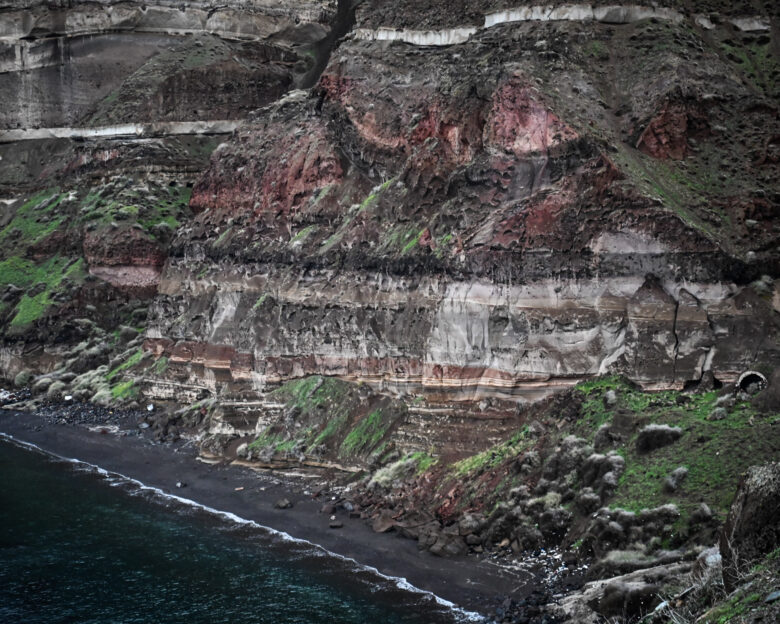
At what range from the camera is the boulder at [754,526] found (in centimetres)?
1841

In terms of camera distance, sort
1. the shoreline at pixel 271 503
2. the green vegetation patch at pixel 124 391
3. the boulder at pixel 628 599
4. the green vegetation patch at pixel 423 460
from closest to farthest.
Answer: the boulder at pixel 628 599, the shoreline at pixel 271 503, the green vegetation patch at pixel 423 460, the green vegetation patch at pixel 124 391

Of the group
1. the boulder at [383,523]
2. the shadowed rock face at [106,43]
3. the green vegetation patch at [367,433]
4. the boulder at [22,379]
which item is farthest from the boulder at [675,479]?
the shadowed rock face at [106,43]

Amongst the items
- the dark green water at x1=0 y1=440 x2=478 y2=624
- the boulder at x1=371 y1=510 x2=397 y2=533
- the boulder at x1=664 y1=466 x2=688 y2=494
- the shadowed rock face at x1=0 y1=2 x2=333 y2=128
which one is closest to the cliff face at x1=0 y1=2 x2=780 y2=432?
the boulder at x1=371 y1=510 x2=397 y2=533

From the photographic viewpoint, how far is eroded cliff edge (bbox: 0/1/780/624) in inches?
1367

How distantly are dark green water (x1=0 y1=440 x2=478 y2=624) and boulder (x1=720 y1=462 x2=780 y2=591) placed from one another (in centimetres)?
1147

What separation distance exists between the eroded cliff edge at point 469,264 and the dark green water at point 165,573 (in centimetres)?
469

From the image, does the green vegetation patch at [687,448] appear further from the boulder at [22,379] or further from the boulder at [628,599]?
the boulder at [22,379]

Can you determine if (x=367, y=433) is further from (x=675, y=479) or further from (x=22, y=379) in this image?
(x=22, y=379)

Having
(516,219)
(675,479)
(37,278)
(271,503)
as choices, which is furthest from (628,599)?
(37,278)

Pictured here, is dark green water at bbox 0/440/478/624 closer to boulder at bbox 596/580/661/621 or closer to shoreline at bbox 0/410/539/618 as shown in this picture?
shoreline at bbox 0/410/539/618

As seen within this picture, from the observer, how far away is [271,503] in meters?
40.5

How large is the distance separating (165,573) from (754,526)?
22.3 metres

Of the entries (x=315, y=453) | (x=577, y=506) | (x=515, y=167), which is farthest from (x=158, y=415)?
(x=577, y=506)

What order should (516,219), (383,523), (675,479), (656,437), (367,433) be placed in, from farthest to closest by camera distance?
(367,433) → (516,219) → (383,523) → (656,437) → (675,479)
